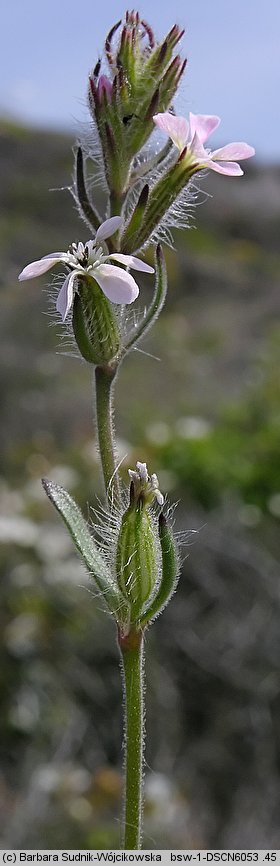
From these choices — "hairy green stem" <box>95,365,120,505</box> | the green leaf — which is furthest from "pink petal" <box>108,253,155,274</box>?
the green leaf

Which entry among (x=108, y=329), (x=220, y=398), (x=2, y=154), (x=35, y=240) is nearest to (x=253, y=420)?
(x=220, y=398)

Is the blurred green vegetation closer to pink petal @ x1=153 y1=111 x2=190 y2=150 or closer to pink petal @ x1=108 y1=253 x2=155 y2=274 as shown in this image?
pink petal @ x1=153 y1=111 x2=190 y2=150

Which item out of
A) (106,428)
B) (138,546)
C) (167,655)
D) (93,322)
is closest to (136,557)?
(138,546)

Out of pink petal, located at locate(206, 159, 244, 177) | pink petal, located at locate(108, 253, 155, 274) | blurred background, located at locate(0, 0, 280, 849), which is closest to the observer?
pink petal, located at locate(108, 253, 155, 274)

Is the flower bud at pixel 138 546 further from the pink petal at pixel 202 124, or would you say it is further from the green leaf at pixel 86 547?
the pink petal at pixel 202 124

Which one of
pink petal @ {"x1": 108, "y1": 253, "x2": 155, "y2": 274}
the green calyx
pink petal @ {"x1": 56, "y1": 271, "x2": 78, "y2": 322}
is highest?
pink petal @ {"x1": 108, "y1": 253, "x2": 155, "y2": 274}

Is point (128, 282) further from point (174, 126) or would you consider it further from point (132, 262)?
point (174, 126)
